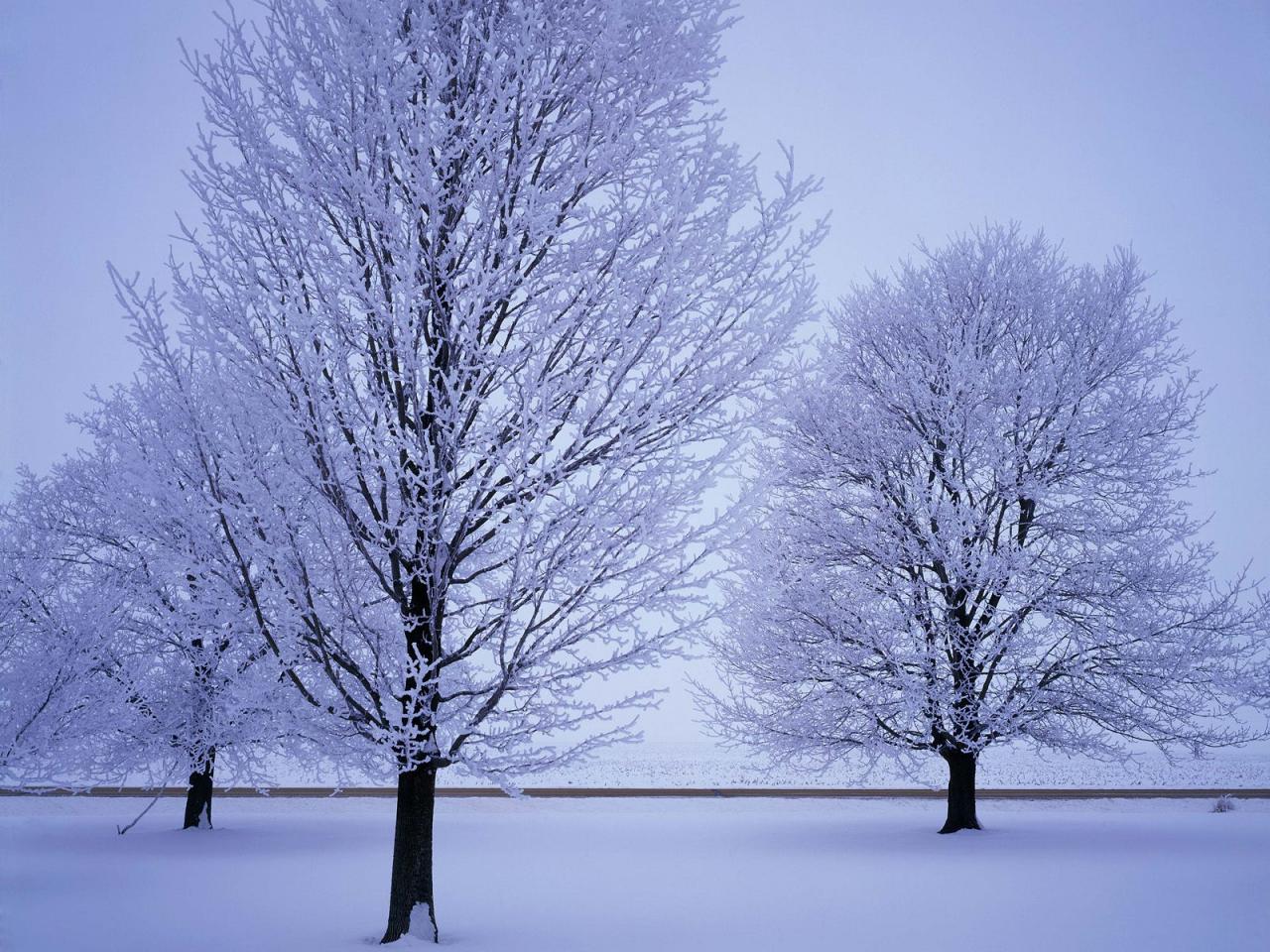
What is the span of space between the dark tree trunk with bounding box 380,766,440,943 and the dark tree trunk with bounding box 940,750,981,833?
377 inches

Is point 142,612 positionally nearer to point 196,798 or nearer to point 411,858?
point 196,798

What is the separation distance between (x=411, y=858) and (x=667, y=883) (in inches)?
165

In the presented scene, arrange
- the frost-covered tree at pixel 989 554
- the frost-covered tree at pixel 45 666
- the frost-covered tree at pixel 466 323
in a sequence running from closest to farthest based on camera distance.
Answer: the frost-covered tree at pixel 466 323 < the frost-covered tree at pixel 45 666 < the frost-covered tree at pixel 989 554

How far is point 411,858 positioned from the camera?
22.8 ft

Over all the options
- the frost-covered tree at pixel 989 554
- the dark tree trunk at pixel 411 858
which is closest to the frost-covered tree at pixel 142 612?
the dark tree trunk at pixel 411 858

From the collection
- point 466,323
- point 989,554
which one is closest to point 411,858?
point 466,323

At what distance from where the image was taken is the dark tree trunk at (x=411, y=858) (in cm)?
693

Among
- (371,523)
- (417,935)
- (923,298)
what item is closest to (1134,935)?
(417,935)

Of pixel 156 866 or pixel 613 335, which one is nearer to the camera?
pixel 613 335

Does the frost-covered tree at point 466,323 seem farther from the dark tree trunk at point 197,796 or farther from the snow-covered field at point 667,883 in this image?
the dark tree trunk at point 197,796

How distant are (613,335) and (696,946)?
4776 millimetres

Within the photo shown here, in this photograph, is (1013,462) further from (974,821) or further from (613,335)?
(613,335)

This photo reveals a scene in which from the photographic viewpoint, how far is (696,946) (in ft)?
24.1

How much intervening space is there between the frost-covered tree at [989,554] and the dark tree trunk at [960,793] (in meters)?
0.03
